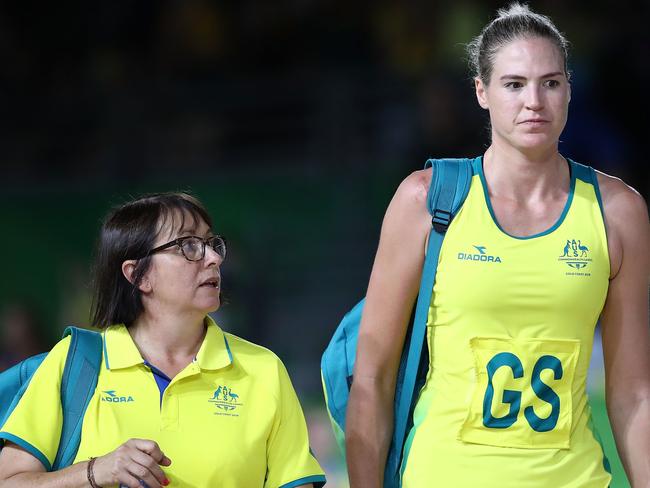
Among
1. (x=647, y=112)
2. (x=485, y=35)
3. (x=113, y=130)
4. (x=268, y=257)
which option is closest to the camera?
(x=485, y=35)

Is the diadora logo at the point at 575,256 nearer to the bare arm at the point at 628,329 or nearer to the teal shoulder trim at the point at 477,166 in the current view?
the bare arm at the point at 628,329

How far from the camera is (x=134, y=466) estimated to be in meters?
3.26

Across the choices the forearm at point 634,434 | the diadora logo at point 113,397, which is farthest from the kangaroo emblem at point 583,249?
the diadora logo at point 113,397

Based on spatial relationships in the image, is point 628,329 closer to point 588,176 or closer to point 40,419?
point 588,176

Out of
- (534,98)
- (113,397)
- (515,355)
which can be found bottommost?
(113,397)

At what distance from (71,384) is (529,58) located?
160 cm

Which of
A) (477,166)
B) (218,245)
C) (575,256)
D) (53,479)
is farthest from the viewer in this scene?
(218,245)

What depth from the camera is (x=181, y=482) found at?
3.49m

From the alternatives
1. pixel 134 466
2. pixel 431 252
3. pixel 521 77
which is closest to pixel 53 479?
pixel 134 466

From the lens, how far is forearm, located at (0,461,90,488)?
3346mm

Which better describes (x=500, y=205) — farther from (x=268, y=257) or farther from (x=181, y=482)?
(x=268, y=257)

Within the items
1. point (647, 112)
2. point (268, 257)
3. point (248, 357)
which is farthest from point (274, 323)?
point (248, 357)

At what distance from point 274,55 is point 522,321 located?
787 centimetres

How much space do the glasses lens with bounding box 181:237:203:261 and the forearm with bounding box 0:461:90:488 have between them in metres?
0.70
